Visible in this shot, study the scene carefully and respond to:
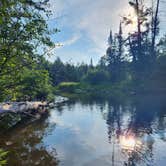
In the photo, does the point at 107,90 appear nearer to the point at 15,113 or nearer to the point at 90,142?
the point at 15,113

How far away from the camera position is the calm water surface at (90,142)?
942 centimetres

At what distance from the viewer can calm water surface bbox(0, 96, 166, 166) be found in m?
9.42

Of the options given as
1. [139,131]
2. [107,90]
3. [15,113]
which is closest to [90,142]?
[139,131]

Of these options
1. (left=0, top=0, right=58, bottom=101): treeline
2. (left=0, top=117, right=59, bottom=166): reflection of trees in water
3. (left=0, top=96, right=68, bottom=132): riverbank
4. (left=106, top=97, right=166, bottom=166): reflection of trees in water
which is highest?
(left=0, top=0, right=58, bottom=101): treeline

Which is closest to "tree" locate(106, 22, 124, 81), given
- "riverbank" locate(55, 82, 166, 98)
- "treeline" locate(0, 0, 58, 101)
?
"riverbank" locate(55, 82, 166, 98)

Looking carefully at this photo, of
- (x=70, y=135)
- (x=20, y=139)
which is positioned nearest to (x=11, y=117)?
(x=20, y=139)

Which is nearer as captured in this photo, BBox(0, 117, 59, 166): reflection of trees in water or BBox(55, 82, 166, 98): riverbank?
BBox(0, 117, 59, 166): reflection of trees in water

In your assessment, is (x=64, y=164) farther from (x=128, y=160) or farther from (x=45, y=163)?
(x=128, y=160)

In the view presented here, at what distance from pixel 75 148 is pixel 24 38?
5836 millimetres

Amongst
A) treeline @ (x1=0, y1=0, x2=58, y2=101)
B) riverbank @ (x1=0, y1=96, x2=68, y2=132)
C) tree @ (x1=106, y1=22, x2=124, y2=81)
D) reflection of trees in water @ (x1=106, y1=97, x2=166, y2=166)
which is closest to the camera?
treeline @ (x1=0, y1=0, x2=58, y2=101)

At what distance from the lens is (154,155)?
970cm

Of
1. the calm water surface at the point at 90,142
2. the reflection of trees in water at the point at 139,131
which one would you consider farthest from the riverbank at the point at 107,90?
the calm water surface at the point at 90,142

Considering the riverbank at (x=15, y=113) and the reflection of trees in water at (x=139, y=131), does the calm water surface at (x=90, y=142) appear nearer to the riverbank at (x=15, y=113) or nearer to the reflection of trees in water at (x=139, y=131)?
the reflection of trees in water at (x=139, y=131)

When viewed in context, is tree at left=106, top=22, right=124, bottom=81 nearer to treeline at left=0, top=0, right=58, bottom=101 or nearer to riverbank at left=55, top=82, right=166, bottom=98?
riverbank at left=55, top=82, right=166, bottom=98
